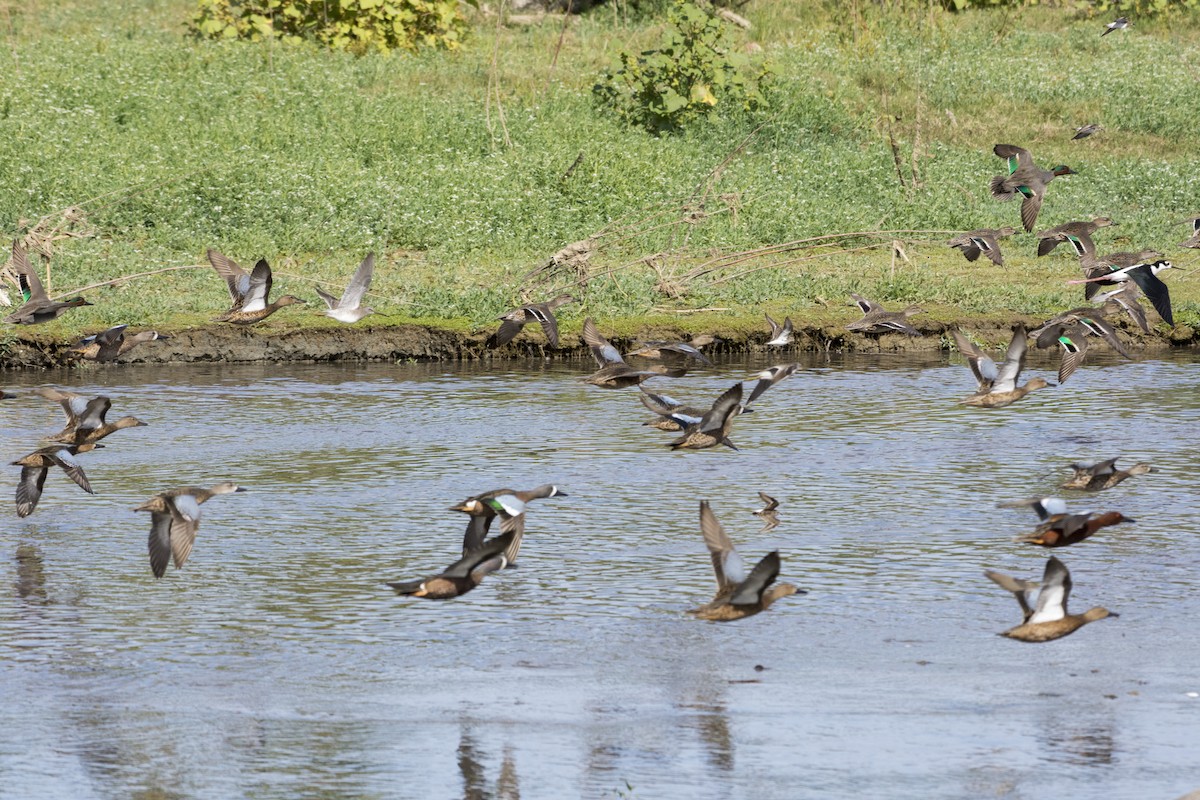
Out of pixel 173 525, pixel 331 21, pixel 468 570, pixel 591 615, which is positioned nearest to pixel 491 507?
pixel 591 615

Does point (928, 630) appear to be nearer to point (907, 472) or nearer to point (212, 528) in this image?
point (907, 472)

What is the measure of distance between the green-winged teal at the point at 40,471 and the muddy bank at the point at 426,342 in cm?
499

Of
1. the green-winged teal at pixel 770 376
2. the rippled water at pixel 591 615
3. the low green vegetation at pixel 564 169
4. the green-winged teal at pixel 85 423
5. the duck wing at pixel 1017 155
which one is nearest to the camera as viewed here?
the rippled water at pixel 591 615

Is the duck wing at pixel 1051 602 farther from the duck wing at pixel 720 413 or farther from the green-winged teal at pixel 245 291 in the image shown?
the green-winged teal at pixel 245 291

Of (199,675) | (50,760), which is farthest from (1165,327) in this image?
(50,760)

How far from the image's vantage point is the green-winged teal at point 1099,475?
30.7 ft

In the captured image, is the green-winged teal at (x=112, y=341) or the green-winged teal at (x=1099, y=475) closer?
the green-winged teal at (x=1099, y=475)

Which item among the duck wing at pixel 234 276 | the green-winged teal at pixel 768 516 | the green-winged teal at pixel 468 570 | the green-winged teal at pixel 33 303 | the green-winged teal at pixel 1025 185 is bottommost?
the green-winged teal at pixel 768 516

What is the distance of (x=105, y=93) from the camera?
20156mm

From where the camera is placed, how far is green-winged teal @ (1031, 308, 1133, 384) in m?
10.9

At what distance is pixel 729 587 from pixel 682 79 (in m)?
14.7

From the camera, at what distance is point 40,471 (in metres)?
9.77

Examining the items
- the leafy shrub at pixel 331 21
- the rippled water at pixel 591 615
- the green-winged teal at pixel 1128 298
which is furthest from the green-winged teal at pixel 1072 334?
the leafy shrub at pixel 331 21

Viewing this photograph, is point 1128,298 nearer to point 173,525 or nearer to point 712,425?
point 712,425
